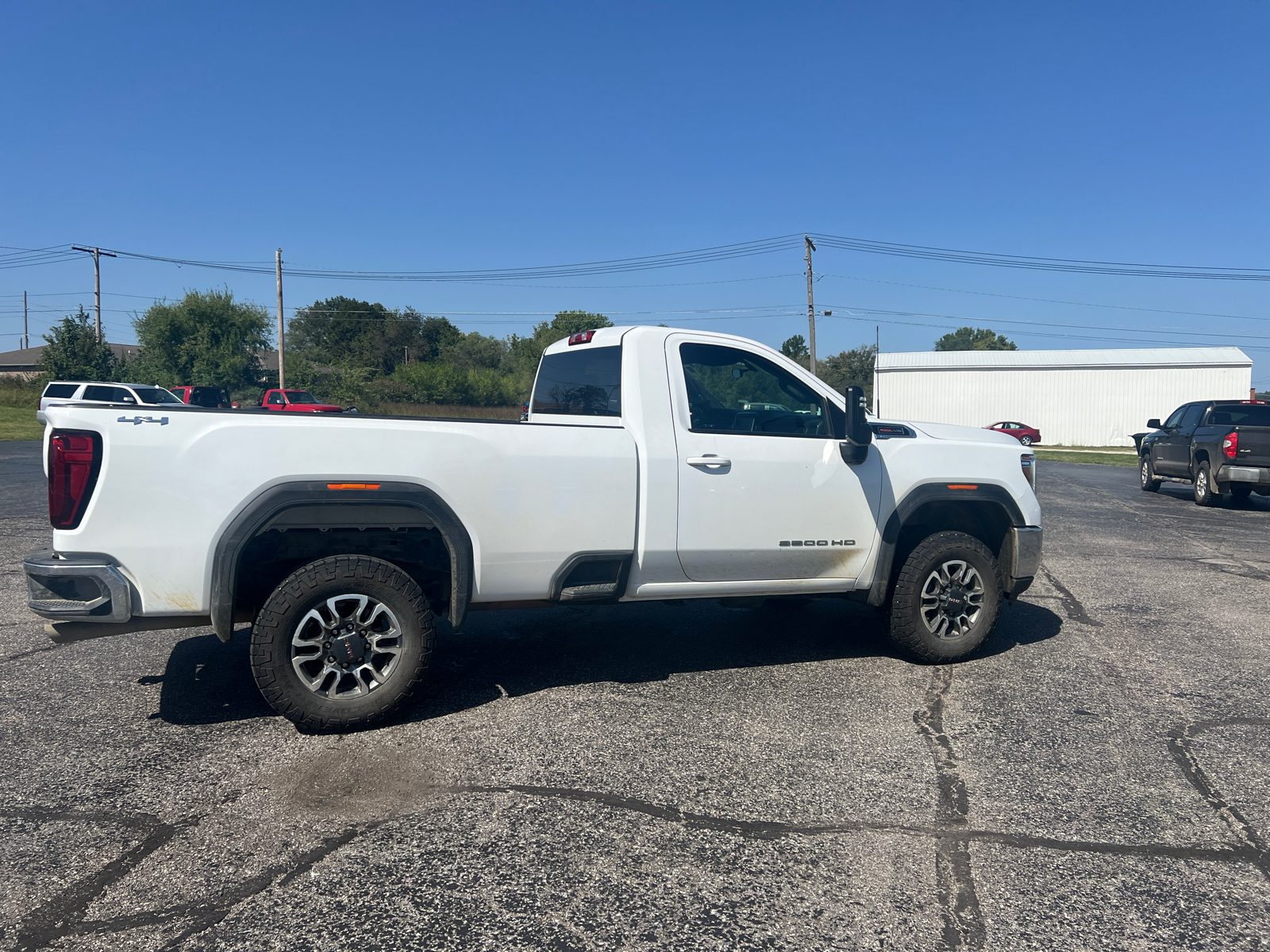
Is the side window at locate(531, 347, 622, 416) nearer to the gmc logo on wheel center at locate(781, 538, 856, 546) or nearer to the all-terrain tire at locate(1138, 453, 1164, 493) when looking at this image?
the gmc logo on wheel center at locate(781, 538, 856, 546)

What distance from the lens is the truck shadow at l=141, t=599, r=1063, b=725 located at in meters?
4.82

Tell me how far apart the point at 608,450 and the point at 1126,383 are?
185ft

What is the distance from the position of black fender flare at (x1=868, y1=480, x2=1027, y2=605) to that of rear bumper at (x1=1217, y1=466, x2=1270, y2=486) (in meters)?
11.8

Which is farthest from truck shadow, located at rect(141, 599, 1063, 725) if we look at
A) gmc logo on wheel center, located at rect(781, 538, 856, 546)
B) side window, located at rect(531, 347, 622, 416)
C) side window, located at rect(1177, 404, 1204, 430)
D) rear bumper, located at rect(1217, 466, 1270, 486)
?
side window, located at rect(1177, 404, 1204, 430)

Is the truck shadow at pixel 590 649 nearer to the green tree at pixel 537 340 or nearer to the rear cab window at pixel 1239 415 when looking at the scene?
the rear cab window at pixel 1239 415

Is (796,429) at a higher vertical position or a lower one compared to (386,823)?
higher

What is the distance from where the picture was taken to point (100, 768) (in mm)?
3848

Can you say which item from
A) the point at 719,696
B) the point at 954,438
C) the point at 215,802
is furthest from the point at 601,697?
the point at 954,438

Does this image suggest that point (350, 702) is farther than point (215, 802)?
Yes

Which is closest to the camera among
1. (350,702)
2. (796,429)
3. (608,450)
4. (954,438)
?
(350,702)

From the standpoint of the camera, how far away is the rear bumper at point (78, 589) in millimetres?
3826

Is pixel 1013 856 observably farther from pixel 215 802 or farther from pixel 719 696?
pixel 215 802

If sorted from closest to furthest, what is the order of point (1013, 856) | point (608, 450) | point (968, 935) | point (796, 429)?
point (968, 935)
point (1013, 856)
point (608, 450)
point (796, 429)

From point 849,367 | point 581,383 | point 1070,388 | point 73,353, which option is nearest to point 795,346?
point 849,367
